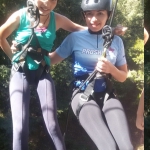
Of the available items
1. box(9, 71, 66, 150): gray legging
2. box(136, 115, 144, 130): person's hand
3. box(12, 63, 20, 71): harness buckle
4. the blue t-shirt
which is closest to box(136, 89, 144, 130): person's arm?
box(136, 115, 144, 130): person's hand

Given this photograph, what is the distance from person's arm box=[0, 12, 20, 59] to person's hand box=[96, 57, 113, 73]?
10.3 inches

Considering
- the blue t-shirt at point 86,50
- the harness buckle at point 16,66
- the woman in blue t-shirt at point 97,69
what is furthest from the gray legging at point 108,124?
the harness buckle at point 16,66

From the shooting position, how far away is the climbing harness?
0.77 m

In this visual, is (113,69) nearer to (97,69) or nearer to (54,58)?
(97,69)

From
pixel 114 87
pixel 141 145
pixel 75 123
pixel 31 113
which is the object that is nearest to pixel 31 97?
pixel 31 113

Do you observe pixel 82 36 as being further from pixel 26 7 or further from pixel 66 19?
pixel 26 7

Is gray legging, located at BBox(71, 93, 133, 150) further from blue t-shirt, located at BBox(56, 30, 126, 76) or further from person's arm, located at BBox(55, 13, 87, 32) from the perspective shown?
person's arm, located at BBox(55, 13, 87, 32)

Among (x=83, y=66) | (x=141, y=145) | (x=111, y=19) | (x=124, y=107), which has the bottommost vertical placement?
(x=141, y=145)

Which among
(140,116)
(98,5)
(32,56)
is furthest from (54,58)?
(140,116)

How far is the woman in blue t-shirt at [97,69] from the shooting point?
2.55 ft

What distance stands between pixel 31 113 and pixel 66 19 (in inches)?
12.1

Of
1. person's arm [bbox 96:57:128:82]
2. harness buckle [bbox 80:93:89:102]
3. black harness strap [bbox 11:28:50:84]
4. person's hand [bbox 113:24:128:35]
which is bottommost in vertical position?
harness buckle [bbox 80:93:89:102]

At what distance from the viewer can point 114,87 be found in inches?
35.0

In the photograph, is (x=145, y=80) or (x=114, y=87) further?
(x=145, y=80)
